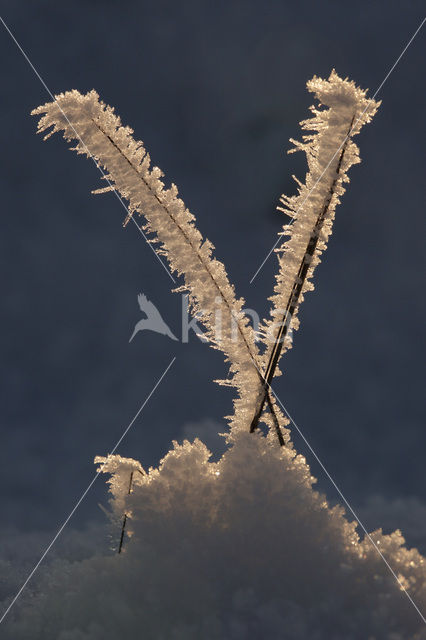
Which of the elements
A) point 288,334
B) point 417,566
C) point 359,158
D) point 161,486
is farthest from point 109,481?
point 359,158

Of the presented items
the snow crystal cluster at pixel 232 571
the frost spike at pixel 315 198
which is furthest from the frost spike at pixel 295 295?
the snow crystal cluster at pixel 232 571

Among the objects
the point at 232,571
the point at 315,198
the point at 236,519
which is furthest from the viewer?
the point at 315,198

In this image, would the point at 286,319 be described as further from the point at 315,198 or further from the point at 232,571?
the point at 232,571

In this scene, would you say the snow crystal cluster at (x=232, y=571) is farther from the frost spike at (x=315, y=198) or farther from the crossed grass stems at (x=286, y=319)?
the frost spike at (x=315, y=198)

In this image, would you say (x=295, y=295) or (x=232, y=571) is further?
(x=295, y=295)

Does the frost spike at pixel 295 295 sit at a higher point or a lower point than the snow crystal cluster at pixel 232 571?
higher

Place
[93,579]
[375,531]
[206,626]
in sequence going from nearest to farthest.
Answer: [206,626] < [93,579] < [375,531]

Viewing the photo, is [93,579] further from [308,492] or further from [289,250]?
[289,250]

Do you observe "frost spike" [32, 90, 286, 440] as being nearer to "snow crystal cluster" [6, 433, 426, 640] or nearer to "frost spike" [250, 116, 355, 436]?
"frost spike" [250, 116, 355, 436]

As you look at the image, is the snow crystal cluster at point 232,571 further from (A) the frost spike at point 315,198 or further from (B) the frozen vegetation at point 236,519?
(A) the frost spike at point 315,198

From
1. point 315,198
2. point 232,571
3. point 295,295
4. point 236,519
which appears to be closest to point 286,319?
point 295,295

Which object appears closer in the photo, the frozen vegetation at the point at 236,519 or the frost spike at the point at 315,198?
the frozen vegetation at the point at 236,519
